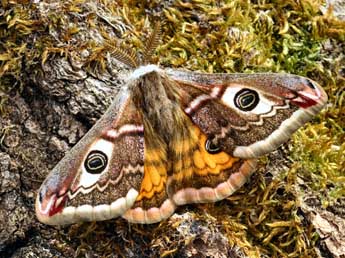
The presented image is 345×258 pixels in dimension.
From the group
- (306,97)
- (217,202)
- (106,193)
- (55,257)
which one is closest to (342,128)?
(306,97)

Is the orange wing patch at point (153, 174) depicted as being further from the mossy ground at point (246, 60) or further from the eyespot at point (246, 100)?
the eyespot at point (246, 100)

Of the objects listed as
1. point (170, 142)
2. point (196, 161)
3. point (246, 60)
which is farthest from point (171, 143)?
point (246, 60)

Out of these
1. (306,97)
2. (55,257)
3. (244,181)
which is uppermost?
(306,97)

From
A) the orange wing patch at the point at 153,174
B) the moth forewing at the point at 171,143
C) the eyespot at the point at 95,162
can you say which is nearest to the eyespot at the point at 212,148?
the moth forewing at the point at 171,143

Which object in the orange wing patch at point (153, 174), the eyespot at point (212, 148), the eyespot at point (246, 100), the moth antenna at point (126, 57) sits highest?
the moth antenna at point (126, 57)

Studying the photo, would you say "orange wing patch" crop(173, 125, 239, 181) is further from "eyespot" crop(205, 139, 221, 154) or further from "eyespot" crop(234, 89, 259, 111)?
"eyespot" crop(234, 89, 259, 111)

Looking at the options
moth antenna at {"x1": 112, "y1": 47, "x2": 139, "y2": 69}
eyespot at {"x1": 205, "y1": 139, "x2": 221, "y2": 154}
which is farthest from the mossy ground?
eyespot at {"x1": 205, "y1": 139, "x2": 221, "y2": 154}

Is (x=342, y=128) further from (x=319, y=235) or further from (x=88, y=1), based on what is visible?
(x=88, y=1)
